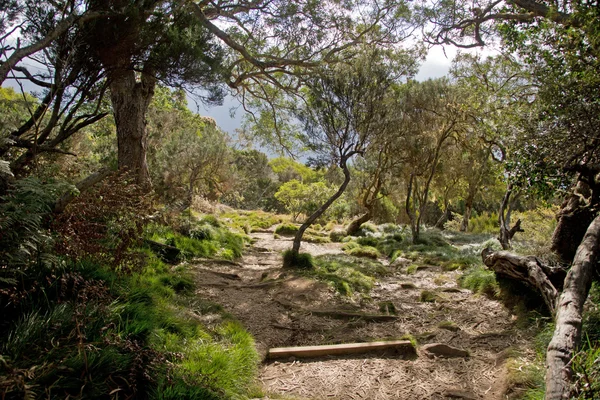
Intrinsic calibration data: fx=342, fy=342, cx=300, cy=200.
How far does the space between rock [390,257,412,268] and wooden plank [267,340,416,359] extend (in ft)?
20.6

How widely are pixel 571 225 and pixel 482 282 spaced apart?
1.74 m

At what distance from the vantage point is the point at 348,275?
7348 mm

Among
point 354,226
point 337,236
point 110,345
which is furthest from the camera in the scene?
point 354,226

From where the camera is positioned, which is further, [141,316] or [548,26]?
[548,26]

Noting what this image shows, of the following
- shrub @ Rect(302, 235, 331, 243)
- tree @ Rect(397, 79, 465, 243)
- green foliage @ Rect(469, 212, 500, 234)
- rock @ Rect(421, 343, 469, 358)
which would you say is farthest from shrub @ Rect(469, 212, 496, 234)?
rock @ Rect(421, 343, 469, 358)

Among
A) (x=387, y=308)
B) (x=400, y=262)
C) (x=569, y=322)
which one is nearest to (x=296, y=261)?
(x=387, y=308)

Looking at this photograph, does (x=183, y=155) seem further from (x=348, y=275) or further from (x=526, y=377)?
(x=526, y=377)

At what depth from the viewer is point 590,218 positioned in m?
4.63

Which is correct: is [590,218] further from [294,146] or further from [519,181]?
[294,146]

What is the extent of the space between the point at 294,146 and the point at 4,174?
33.1 ft

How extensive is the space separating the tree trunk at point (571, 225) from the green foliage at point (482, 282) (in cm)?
111

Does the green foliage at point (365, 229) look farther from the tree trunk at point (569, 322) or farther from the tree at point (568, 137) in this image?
the tree trunk at point (569, 322)

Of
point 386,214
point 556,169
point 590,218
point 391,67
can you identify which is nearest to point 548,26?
point 556,169

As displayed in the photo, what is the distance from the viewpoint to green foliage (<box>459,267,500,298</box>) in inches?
223
